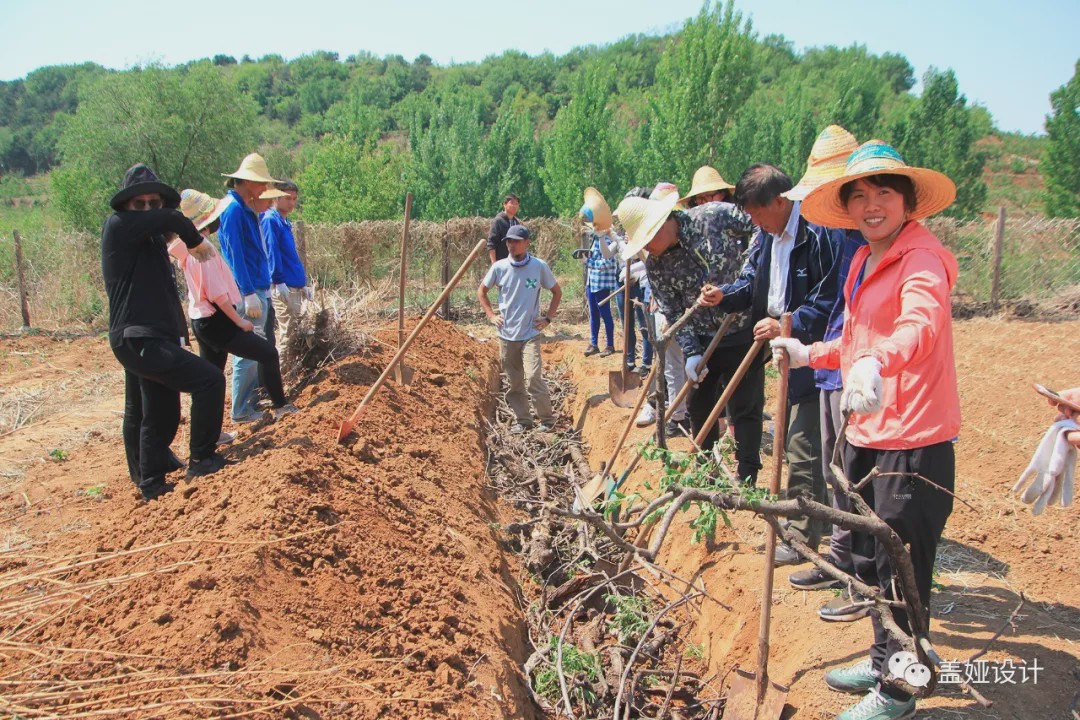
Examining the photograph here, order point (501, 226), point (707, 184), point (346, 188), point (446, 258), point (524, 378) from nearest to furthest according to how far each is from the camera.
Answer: point (707, 184) → point (524, 378) → point (501, 226) → point (446, 258) → point (346, 188)

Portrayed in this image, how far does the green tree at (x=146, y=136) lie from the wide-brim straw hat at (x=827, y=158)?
21.8 metres

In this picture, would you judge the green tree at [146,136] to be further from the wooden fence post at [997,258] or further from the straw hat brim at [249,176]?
the wooden fence post at [997,258]

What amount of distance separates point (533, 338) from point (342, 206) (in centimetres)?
2183

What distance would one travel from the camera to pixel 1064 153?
20.2 m

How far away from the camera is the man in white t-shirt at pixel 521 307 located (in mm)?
6461

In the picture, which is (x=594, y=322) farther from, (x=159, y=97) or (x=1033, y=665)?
(x=159, y=97)

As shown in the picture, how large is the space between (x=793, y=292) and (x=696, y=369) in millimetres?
785

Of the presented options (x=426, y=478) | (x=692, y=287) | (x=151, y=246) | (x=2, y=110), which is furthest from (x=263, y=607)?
(x=2, y=110)

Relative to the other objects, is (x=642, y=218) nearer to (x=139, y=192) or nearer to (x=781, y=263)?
(x=781, y=263)

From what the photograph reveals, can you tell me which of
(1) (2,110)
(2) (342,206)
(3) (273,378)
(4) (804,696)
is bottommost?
(4) (804,696)

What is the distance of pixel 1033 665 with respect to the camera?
2.65 metres

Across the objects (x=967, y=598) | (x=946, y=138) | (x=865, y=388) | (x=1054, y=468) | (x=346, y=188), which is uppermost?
(x=946, y=138)

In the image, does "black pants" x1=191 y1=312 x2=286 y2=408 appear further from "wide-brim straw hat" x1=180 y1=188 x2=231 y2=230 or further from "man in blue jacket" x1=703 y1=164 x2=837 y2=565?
"man in blue jacket" x1=703 y1=164 x2=837 y2=565

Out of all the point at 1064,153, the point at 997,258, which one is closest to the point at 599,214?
the point at 997,258
